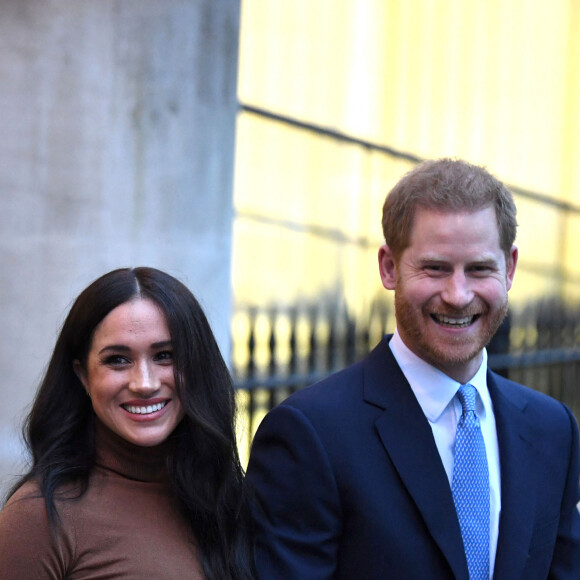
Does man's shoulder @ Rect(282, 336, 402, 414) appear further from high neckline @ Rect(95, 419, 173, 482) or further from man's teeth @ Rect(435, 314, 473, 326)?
high neckline @ Rect(95, 419, 173, 482)

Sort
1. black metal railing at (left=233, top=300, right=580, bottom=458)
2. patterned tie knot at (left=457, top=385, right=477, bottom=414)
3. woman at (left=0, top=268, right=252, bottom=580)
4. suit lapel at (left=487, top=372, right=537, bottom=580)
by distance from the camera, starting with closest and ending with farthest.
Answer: woman at (left=0, top=268, right=252, bottom=580), suit lapel at (left=487, top=372, right=537, bottom=580), patterned tie knot at (left=457, top=385, right=477, bottom=414), black metal railing at (left=233, top=300, right=580, bottom=458)

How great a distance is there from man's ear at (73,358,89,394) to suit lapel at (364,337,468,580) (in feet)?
2.47

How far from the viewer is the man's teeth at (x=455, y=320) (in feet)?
8.82

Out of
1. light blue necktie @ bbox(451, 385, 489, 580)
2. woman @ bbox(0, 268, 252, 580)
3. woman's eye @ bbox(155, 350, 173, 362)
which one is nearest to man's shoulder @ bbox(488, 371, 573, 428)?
light blue necktie @ bbox(451, 385, 489, 580)

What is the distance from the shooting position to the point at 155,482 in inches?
106

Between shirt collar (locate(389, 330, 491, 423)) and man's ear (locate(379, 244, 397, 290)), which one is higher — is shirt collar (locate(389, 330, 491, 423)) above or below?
below

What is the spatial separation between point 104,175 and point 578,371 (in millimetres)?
6139

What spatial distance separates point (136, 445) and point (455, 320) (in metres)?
0.90

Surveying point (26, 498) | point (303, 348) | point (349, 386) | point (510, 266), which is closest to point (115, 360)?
point (26, 498)

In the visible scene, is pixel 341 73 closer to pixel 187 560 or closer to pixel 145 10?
pixel 145 10

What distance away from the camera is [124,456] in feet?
8.66

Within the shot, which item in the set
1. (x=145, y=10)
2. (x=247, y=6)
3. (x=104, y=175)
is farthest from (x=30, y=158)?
(x=247, y=6)

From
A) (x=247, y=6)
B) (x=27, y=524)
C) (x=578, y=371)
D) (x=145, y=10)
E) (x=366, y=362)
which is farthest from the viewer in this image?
(x=578, y=371)

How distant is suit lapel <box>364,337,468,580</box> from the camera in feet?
8.50
